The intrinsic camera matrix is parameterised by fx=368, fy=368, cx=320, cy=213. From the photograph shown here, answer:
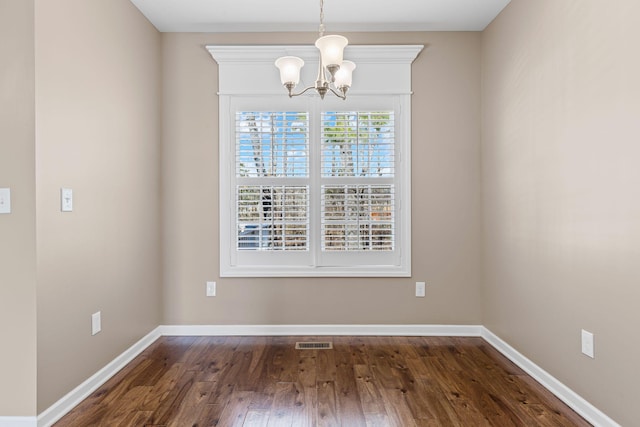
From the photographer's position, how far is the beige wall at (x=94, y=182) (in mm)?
1980

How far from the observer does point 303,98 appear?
3338 mm

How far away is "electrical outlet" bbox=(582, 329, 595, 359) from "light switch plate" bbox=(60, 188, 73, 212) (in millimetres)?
3018

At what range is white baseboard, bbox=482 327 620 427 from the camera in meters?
1.97

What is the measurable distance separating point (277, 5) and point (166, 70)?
3.93 feet

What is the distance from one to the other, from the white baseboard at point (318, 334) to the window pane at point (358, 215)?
781mm

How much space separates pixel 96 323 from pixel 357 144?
95.6 inches

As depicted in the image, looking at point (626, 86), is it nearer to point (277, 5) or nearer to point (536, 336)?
point (536, 336)

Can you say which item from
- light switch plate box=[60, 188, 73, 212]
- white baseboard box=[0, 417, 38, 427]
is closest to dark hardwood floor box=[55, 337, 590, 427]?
white baseboard box=[0, 417, 38, 427]

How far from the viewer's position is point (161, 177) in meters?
3.34

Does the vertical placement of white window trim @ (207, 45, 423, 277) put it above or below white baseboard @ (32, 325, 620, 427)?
above

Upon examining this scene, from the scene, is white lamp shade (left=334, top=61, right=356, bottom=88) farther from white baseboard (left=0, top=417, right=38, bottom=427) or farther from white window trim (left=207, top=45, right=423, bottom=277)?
white baseboard (left=0, top=417, right=38, bottom=427)

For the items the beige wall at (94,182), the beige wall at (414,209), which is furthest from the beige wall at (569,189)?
the beige wall at (94,182)

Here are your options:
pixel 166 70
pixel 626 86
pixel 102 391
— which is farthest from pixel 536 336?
pixel 166 70

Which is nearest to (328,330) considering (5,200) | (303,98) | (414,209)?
(414,209)
